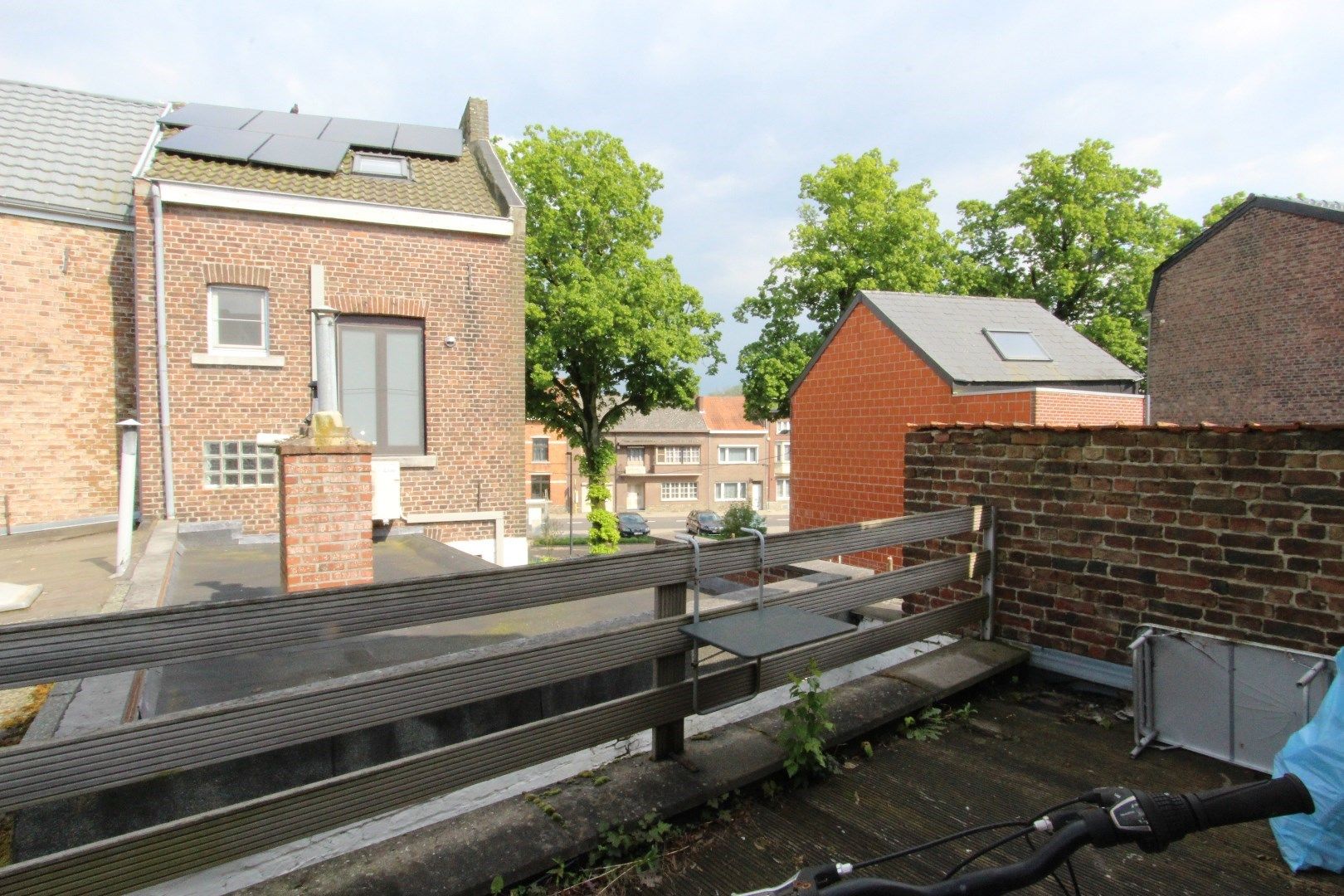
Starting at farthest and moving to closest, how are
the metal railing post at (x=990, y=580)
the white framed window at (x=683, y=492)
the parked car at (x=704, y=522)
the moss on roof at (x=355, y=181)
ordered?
the white framed window at (x=683, y=492), the parked car at (x=704, y=522), the moss on roof at (x=355, y=181), the metal railing post at (x=990, y=580)

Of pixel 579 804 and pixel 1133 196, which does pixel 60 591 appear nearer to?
pixel 579 804

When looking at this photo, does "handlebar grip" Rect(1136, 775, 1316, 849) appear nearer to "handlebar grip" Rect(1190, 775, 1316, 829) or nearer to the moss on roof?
"handlebar grip" Rect(1190, 775, 1316, 829)

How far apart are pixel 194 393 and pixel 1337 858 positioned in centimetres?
1269

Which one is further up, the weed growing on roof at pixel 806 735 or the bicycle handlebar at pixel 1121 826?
the bicycle handlebar at pixel 1121 826

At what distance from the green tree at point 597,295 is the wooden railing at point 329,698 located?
81.7 ft

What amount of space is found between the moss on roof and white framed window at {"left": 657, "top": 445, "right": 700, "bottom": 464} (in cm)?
4269

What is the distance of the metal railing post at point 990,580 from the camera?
174 inches

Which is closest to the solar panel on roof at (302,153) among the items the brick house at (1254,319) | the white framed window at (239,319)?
the white framed window at (239,319)

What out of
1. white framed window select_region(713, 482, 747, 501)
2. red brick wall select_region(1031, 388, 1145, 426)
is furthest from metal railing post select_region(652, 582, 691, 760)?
white framed window select_region(713, 482, 747, 501)

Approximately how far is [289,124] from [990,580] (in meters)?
15.5

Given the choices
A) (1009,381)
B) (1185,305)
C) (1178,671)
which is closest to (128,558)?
(1178,671)

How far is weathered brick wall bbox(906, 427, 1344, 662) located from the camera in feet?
10.5

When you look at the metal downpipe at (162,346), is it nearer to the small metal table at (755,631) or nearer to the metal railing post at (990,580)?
the small metal table at (755,631)

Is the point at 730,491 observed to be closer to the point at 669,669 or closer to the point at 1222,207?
the point at 1222,207
